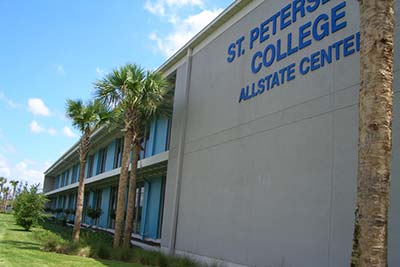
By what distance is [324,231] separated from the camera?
28.7 feet

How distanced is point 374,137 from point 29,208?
26.5 metres

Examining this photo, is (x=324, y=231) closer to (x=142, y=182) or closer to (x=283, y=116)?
(x=283, y=116)

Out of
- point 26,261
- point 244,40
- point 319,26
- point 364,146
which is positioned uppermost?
point 244,40

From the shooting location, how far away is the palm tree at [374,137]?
447cm

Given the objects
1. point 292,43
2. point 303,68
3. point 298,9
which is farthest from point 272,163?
point 298,9

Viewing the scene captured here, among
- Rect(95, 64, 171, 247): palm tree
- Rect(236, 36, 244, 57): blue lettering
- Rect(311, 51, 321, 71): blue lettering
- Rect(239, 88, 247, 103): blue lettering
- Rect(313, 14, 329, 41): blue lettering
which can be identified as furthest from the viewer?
Rect(95, 64, 171, 247): palm tree

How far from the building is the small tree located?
1383 centimetres

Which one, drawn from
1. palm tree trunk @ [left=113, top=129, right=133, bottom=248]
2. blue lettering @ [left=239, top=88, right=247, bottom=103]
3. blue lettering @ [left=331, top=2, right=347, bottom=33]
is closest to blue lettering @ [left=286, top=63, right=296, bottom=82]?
blue lettering @ [left=331, top=2, right=347, bottom=33]

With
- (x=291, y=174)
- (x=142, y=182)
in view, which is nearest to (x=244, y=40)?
(x=291, y=174)

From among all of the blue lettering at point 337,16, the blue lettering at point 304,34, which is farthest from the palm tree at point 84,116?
the blue lettering at point 337,16

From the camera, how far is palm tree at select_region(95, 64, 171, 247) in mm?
16312

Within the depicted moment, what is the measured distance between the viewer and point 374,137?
15.4ft

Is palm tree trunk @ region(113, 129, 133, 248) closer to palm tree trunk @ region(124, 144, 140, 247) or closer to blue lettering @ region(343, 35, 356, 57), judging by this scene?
palm tree trunk @ region(124, 144, 140, 247)

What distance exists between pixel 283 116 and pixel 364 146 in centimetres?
598
